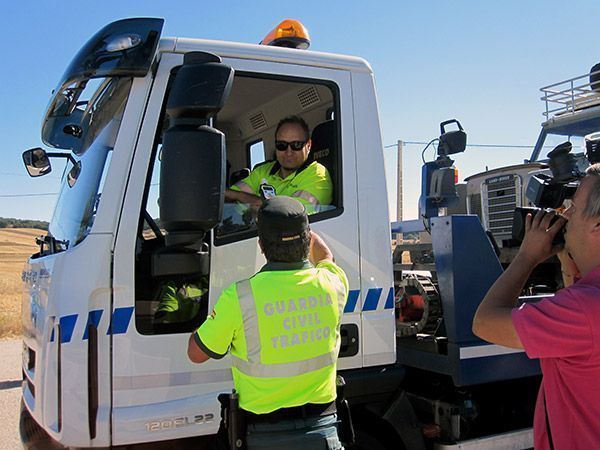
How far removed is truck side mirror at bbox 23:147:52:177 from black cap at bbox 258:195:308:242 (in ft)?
6.47

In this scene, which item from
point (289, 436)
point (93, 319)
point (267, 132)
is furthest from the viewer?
point (267, 132)

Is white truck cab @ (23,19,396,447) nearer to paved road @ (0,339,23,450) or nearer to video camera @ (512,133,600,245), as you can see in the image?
video camera @ (512,133,600,245)

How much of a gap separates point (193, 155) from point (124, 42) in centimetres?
64

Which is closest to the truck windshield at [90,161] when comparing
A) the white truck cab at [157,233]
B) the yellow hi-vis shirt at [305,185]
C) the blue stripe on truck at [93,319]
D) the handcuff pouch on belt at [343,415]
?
the white truck cab at [157,233]

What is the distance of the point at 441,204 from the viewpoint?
3994 millimetres

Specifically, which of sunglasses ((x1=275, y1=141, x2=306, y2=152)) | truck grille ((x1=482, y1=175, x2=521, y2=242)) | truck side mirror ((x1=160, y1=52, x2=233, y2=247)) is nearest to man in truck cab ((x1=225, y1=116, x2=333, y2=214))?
sunglasses ((x1=275, y1=141, x2=306, y2=152))

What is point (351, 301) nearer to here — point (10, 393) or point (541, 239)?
point (541, 239)

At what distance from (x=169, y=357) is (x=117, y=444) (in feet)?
1.25

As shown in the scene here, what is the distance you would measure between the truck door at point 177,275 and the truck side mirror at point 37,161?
1.32 m

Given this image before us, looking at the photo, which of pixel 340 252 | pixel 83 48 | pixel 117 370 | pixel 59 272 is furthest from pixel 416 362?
pixel 83 48

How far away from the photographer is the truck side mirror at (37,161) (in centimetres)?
337

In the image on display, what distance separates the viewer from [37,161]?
3.40 metres

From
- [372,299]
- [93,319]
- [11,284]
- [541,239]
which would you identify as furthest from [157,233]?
[11,284]

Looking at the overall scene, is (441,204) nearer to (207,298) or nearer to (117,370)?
→ (207,298)
